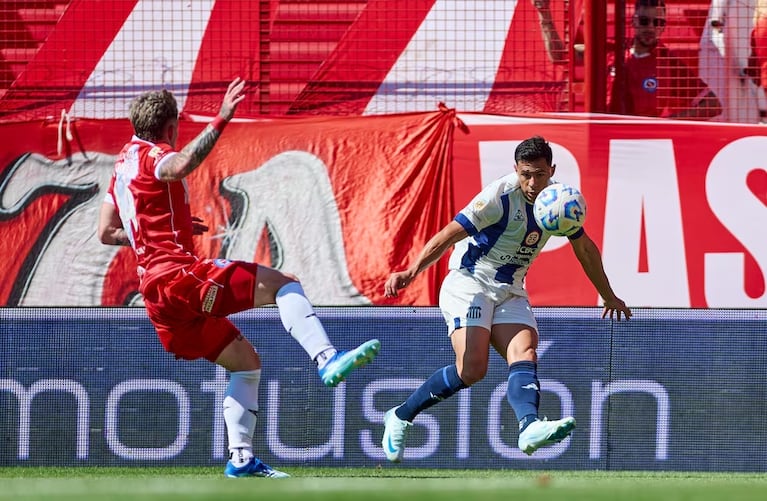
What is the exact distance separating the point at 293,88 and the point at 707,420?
5078 millimetres

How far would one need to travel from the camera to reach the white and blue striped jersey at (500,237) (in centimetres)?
744

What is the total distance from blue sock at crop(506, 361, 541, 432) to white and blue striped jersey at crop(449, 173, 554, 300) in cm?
58

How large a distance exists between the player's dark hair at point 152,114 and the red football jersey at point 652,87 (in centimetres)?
538

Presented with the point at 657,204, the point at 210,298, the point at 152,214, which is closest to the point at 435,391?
the point at 210,298

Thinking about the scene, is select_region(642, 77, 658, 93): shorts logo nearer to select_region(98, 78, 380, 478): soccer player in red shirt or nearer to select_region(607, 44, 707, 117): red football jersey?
select_region(607, 44, 707, 117): red football jersey

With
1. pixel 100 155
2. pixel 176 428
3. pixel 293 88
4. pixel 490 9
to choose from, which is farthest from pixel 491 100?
pixel 176 428

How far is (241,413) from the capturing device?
23.2ft

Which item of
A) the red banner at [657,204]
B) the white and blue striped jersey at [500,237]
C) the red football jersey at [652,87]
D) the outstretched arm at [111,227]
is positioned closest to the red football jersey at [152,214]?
the outstretched arm at [111,227]

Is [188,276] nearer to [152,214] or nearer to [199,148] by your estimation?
[152,214]

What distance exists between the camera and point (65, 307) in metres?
9.03

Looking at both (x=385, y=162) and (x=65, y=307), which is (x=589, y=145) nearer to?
(x=385, y=162)

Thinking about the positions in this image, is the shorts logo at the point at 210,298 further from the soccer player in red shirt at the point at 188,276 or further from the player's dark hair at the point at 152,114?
the player's dark hair at the point at 152,114

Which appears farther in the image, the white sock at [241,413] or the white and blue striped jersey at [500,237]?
the white and blue striped jersey at [500,237]

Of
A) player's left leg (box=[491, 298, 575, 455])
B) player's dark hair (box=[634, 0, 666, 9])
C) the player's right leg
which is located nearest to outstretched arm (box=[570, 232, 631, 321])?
player's left leg (box=[491, 298, 575, 455])
